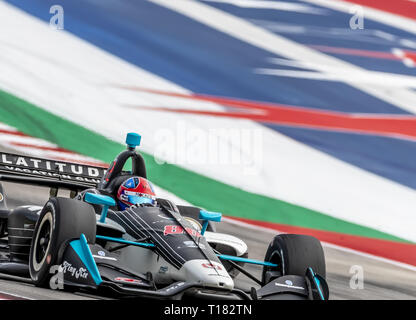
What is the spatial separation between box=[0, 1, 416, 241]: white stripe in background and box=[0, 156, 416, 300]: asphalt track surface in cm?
→ 105

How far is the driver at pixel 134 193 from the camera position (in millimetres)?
6996

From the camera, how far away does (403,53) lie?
1445cm

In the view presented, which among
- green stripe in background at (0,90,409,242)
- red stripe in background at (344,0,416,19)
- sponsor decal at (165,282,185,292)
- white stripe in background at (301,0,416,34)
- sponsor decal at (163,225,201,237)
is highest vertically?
red stripe in background at (344,0,416,19)

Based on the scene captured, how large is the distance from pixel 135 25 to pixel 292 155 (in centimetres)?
370

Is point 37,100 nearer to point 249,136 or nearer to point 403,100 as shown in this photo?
point 249,136

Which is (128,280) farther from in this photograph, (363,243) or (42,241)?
(363,243)

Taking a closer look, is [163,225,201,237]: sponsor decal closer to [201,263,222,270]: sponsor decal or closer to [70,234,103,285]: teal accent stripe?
[201,263,222,270]: sponsor decal

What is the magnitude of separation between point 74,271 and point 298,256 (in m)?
1.96

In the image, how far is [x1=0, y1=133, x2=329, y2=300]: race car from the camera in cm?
586

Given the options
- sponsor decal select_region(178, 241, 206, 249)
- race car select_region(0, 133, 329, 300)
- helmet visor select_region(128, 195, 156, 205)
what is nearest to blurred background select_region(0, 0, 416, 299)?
race car select_region(0, 133, 329, 300)

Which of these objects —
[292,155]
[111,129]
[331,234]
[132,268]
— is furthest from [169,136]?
[132,268]

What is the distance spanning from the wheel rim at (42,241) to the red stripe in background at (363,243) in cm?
556

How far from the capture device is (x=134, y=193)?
7.02 meters

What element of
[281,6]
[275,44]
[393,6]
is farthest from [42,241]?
[393,6]
